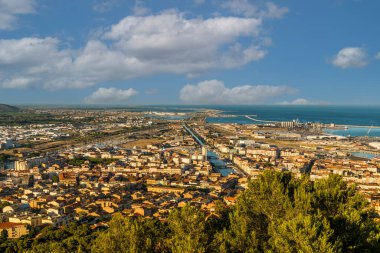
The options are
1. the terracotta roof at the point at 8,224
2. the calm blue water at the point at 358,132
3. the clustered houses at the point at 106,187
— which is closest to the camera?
the terracotta roof at the point at 8,224

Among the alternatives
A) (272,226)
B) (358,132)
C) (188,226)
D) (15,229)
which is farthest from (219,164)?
(358,132)

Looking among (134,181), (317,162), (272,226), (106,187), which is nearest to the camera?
(272,226)

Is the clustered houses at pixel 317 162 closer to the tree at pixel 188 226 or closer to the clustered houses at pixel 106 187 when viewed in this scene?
the clustered houses at pixel 106 187

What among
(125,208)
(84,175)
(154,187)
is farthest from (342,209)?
(84,175)

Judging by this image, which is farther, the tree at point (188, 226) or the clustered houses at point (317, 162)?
the clustered houses at point (317, 162)

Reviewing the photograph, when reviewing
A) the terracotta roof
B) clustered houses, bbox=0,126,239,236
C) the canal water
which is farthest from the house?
the canal water

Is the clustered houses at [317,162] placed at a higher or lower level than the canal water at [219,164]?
higher

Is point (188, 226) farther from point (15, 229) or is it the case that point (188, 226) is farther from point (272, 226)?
point (15, 229)

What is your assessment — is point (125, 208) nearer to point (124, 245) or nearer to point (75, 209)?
point (75, 209)

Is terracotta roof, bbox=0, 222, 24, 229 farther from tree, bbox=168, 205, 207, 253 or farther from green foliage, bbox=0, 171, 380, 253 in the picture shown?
tree, bbox=168, 205, 207, 253

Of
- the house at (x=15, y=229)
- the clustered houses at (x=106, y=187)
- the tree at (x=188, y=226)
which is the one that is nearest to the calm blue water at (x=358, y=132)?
the clustered houses at (x=106, y=187)

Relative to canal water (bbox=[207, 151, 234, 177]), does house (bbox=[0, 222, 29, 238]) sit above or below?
above

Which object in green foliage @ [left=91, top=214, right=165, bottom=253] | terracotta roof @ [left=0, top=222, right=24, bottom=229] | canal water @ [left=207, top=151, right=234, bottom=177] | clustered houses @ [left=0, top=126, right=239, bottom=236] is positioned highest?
green foliage @ [left=91, top=214, right=165, bottom=253]
